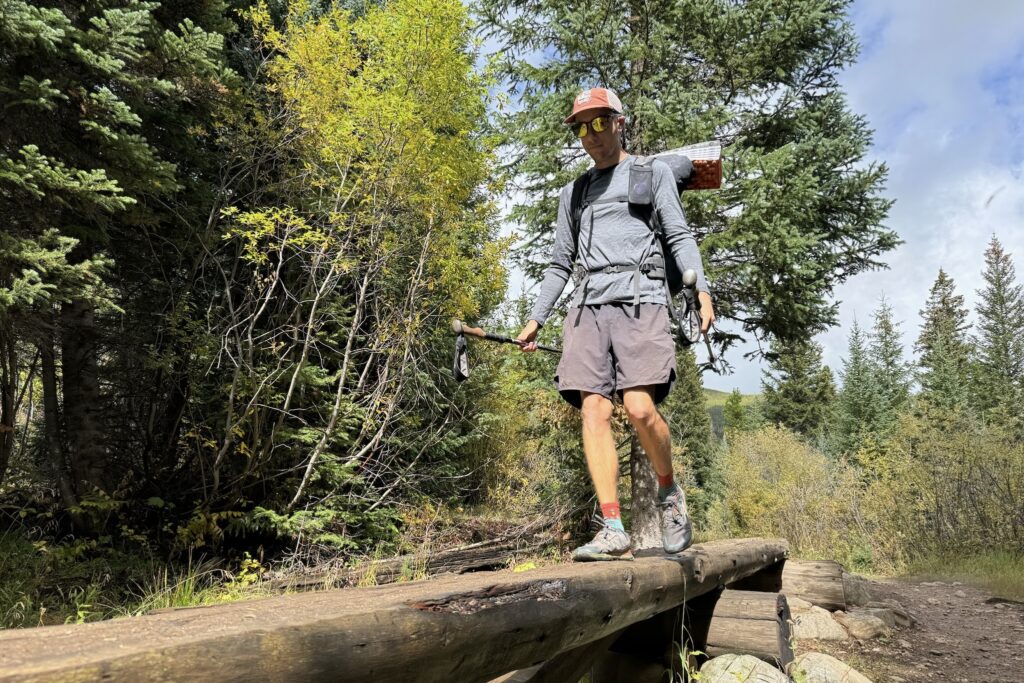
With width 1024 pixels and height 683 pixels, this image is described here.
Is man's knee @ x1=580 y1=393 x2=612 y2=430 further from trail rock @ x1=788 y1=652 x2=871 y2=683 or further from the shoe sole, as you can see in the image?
trail rock @ x1=788 y1=652 x2=871 y2=683

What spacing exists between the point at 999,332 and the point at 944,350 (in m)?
8.14

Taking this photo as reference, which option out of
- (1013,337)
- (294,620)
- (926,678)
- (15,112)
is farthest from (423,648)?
(1013,337)

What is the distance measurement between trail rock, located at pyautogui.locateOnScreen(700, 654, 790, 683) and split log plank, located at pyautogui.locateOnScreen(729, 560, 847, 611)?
10.3 feet

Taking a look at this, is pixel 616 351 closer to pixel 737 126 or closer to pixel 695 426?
pixel 737 126

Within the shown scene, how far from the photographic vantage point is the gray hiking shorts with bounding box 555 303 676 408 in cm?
289

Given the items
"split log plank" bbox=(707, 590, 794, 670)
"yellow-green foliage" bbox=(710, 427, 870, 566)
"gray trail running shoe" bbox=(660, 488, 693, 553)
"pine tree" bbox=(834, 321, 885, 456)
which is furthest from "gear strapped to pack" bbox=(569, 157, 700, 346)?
"pine tree" bbox=(834, 321, 885, 456)

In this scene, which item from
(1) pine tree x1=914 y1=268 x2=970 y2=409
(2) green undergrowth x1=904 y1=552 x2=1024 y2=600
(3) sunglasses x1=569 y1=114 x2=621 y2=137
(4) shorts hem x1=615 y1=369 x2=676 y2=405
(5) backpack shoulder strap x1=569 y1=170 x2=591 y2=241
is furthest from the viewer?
(1) pine tree x1=914 y1=268 x2=970 y2=409

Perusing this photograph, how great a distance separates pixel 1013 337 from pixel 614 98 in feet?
135

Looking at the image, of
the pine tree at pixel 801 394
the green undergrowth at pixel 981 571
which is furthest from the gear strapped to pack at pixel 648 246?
the pine tree at pixel 801 394

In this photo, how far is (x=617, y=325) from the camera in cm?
296

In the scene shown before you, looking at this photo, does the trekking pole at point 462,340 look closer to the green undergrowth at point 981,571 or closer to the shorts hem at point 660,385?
the shorts hem at point 660,385

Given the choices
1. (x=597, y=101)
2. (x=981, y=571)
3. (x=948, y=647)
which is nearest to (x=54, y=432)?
(x=597, y=101)

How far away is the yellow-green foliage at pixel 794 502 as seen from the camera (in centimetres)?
1257

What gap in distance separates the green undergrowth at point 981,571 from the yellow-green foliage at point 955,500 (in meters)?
0.23
